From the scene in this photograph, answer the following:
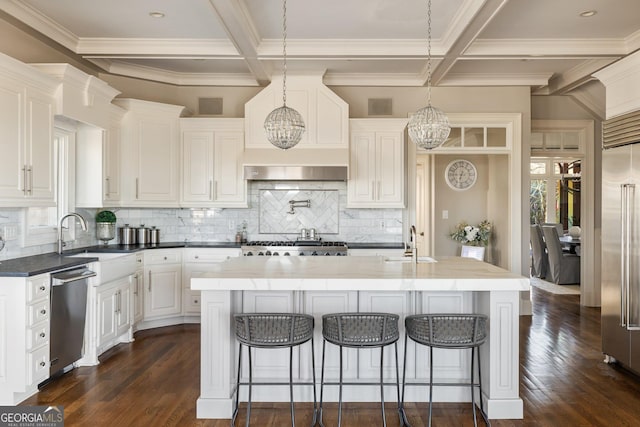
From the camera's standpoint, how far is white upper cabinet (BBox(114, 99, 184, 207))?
17.1ft

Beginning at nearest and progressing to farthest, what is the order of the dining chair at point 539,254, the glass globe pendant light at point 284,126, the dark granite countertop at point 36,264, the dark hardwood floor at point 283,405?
the dark hardwood floor at point 283,405, the dark granite countertop at point 36,264, the glass globe pendant light at point 284,126, the dining chair at point 539,254

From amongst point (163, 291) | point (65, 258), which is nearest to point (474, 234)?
point (163, 291)

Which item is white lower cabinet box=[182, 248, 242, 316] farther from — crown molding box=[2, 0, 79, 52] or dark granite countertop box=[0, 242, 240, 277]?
crown molding box=[2, 0, 79, 52]

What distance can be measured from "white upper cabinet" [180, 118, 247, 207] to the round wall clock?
3445 mm

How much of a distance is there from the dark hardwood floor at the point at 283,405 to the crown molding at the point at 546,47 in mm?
2906

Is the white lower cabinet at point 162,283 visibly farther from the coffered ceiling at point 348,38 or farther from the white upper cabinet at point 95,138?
the coffered ceiling at point 348,38

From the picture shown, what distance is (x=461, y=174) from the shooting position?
24.4 feet

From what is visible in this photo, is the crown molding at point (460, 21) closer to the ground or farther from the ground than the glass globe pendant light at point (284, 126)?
farther from the ground

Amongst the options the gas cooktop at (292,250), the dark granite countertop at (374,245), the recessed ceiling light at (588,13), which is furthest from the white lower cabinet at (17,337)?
the recessed ceiling light at (588,13)

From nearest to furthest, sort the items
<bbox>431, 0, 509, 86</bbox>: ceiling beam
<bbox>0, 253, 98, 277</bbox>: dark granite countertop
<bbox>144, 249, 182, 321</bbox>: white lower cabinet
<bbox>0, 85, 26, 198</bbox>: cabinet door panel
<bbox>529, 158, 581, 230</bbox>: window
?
<bbox>0, 253, 98, 277</bbox>: dark granite countertop < <bbox>0, 85, 26, 198</bbox>: cabinet door panel < <bbox>431, 0, 509, 86</bbox>: ceiling beam < <bbox>144, 249, 182, 321</bbox>: white lower cabinet < <bbox>529, 158, 581, 230</bbox>: window

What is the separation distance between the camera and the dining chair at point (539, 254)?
8.55m

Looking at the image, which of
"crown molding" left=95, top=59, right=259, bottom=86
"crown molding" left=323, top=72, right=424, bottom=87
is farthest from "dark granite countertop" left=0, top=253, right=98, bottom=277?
"crown molding" left=323, top=72, right=424, bottom=87

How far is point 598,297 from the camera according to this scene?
6.41 m

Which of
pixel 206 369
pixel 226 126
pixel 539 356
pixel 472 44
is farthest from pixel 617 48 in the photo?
pixel 206 369
